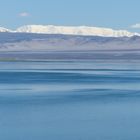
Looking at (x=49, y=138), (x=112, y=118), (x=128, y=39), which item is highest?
(x=128, y=39)

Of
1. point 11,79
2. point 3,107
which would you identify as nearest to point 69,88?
point 11,79

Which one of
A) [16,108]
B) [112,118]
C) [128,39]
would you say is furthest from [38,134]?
[128,39]

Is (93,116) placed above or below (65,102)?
below

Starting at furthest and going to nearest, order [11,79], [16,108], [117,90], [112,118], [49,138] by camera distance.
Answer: [11,79]
[117,90]
[16,108]
[112,118]
[49,138]

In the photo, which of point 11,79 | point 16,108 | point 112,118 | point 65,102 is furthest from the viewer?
point 11,79

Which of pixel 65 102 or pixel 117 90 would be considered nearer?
pixel 65 102

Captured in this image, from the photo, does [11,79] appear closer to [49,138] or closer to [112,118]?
[112,118]
